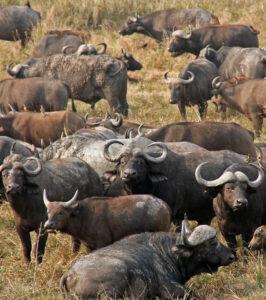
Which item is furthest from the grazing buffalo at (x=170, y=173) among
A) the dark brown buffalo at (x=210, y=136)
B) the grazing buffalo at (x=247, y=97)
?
the grazing buffalo at (x=247, y=97)

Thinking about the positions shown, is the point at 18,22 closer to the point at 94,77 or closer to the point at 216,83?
the point at 94,77

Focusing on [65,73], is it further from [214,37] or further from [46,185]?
[46,185]

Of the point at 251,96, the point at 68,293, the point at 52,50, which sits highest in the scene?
the point at 68,293

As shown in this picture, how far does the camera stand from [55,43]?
20.6 metres

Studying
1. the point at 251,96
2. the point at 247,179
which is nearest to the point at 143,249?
the point at 247,179

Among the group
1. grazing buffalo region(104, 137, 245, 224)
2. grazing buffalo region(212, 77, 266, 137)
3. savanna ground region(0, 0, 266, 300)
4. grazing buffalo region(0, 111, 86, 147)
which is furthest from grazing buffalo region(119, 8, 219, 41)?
grazing buffalo region(104, 137, 245, 224)

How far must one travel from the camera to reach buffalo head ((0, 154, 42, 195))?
9.26 metres

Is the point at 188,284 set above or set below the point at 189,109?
above

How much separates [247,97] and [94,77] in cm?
301

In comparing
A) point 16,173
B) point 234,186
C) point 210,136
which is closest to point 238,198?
point 234,186

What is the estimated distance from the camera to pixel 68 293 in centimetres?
789

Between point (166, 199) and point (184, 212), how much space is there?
245mm

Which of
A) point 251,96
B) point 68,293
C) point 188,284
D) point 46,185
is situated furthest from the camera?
point 251,96

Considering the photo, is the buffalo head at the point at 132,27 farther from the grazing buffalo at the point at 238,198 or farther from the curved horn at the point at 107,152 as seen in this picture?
the grazing buffalo at the point at 238,198
